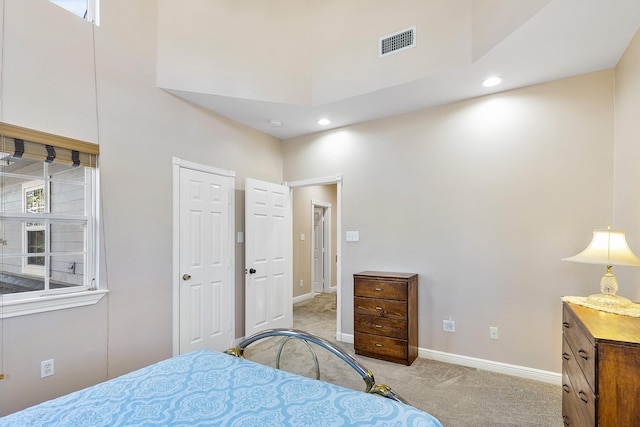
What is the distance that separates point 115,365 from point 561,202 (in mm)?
4220

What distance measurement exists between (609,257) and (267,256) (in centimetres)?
Result: 337

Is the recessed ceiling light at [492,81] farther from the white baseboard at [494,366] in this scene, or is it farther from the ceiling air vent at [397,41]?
the white baseboard at [494,366]

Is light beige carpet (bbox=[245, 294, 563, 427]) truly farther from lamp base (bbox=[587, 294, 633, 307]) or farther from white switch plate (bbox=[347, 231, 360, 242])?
white switch plate (bbox=[347, 231, 360, 242])

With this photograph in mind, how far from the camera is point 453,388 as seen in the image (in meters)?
2.80

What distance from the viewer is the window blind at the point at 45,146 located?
2137 millimetres

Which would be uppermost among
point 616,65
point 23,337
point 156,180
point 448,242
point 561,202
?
point 616,65

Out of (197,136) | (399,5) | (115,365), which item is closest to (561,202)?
(399,5)

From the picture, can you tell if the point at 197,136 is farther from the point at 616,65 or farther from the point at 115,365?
the point at 616,65

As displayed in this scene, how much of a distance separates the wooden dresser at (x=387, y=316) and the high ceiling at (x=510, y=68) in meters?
1.93

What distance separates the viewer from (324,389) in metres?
1.50

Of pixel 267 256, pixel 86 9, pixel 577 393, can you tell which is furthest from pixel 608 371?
pixel 86 9

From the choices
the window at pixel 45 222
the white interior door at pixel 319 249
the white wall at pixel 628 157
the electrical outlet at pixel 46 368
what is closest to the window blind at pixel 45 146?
the window at pixel 45 222

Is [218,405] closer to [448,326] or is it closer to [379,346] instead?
[379,346]

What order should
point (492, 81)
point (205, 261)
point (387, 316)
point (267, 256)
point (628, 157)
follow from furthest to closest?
point (267, 256) → point (205, 261) → point (387, 316) → point (492, 81) → point (628, 157)
